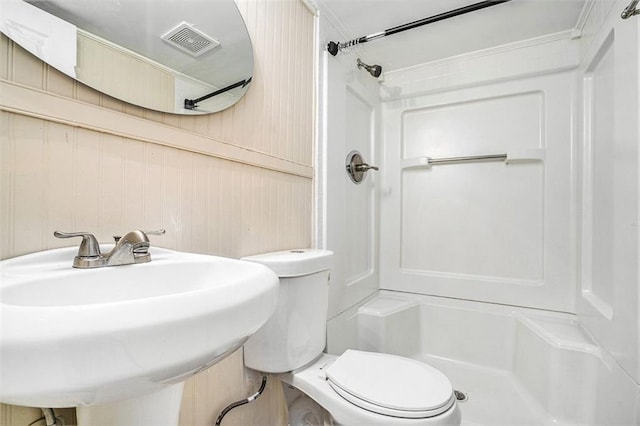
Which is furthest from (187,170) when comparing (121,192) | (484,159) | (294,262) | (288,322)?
(484,159)

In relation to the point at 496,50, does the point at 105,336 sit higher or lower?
lower

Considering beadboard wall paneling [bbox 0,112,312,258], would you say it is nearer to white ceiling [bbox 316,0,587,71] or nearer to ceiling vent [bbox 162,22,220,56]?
ceiling vent [bbox 162,22,220,56]

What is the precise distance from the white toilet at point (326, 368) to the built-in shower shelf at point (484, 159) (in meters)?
1.13

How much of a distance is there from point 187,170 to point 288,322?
0.57 metres

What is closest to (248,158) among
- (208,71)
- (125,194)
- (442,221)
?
(208,71)

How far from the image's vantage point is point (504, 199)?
184 cm

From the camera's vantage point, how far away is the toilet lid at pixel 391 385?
2.89 feet

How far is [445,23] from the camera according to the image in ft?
5.27

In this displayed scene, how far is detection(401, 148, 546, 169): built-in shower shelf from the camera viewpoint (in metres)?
1.75

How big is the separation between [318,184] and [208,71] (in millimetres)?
689

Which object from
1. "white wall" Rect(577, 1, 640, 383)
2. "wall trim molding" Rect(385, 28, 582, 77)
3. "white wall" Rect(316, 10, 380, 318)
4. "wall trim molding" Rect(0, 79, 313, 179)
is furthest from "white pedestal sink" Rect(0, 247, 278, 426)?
"wall trim molding" Rect(385, 28, 582, 77)

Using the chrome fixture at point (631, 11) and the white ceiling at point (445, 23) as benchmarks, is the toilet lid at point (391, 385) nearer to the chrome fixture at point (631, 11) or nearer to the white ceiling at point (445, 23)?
the chrome fixture at point (631, 11)

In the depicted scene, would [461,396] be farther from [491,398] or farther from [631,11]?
[631,11]

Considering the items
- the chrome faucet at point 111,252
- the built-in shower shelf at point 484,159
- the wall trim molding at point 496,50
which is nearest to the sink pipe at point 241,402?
the chrome faucet at point 111,252
